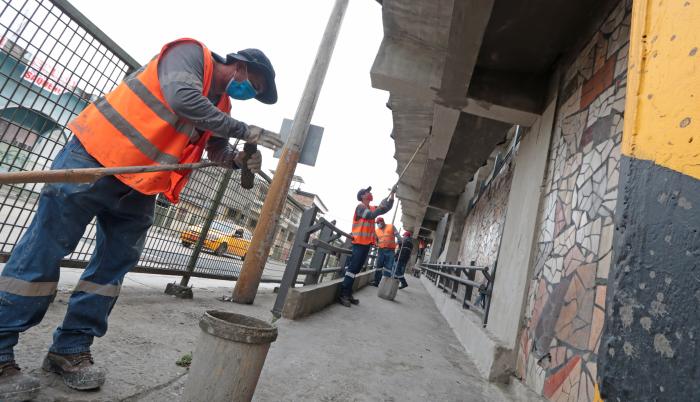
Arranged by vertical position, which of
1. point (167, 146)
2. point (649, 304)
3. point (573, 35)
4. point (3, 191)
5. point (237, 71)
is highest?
point (573, 35)

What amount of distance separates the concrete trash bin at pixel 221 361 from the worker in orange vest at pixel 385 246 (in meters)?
7.93

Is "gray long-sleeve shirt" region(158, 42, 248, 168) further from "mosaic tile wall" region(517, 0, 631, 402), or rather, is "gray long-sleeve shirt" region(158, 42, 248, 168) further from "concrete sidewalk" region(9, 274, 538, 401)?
"mosaic tile wall" region(517, 0, 631, 402)

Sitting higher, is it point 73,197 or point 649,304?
point 649,304

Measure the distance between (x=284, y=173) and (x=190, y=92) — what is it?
2368 millimetres

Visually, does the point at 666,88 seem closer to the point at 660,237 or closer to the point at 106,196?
the point at 660,237

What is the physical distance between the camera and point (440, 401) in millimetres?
2510

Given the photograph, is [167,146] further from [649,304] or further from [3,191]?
[649,304]

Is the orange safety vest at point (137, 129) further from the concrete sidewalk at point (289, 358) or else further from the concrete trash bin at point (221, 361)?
the concrete sidewalk at point (289, 358)

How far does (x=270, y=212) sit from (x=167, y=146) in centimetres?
224

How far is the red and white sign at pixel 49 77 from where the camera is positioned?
2420 mm

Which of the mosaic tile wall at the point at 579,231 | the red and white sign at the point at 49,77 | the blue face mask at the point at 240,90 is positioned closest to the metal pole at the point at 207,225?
the red and white sign at the point at 49,77

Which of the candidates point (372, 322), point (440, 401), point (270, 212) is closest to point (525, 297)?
point (440, 401)

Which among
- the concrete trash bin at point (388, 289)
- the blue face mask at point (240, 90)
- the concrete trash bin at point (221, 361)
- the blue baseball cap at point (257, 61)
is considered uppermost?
the blue baseball cap at point (257, 61)

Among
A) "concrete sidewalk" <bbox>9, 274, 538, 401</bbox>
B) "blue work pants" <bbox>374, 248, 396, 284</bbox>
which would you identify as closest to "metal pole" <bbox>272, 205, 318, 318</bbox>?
"concrete sidewalk" <bbox>9, 274, 538, 401</bbox>
